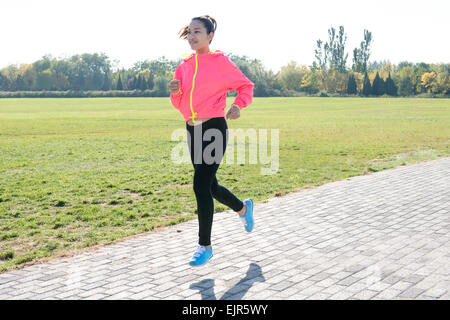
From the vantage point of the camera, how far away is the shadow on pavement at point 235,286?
Result: 3.63m

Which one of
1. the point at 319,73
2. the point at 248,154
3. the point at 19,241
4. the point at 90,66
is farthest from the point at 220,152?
the point at 90,66

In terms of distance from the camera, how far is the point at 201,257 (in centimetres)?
431

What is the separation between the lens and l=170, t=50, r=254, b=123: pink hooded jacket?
14.2ft

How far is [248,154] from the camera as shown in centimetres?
1376

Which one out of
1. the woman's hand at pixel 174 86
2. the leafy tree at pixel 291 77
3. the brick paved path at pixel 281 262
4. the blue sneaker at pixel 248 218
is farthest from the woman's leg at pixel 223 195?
the leafy tree at pixel 291 77

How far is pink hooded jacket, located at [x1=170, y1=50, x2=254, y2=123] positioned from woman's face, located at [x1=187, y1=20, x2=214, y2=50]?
0.09 metres

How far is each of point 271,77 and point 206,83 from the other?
108 meters

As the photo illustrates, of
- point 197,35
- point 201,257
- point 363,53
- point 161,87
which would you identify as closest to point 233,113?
point 197,35

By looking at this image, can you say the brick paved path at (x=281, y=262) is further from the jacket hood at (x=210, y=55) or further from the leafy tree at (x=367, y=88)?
the leafy tree at (x=367, y=88)

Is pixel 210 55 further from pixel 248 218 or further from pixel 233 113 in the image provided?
pixel 248 218

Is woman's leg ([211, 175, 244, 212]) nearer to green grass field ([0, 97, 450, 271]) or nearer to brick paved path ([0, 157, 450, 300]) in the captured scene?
brick paved path ([0, 157, 450, 300])

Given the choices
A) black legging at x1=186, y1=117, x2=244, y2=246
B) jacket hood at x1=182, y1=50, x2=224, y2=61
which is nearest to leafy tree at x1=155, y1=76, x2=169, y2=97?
jacket hood at x1=182, y1=50, x2=224, y2=61

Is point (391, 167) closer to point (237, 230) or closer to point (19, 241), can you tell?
point (237, 230)

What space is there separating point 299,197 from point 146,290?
13.9 feet
